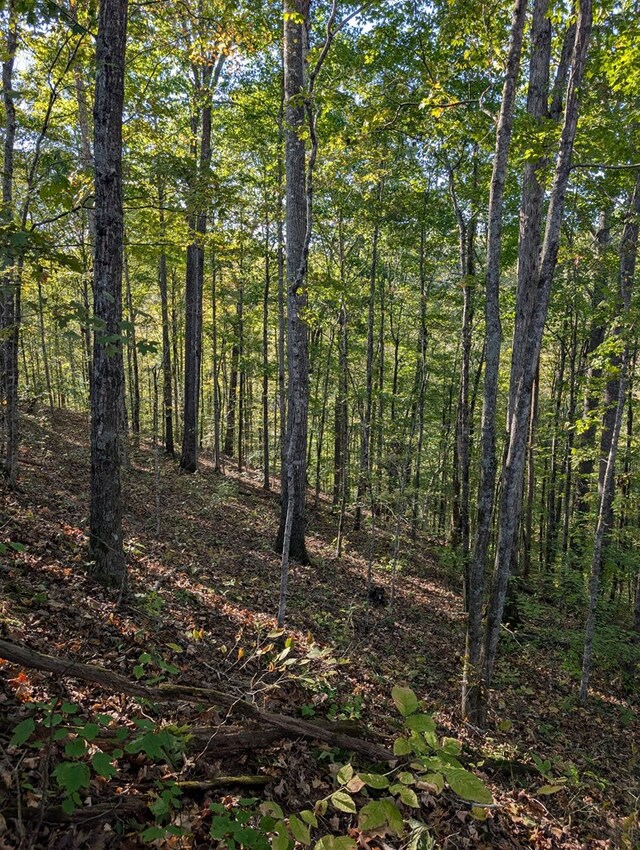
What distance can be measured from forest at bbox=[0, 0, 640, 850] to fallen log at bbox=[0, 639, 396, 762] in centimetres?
2

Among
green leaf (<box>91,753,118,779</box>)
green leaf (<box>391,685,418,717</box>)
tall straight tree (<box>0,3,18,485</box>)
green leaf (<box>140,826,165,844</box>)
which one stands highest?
tall straight tree (<box>0,3,18,485</box>)

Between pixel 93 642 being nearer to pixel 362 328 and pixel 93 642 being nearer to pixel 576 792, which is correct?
pixel 576 792

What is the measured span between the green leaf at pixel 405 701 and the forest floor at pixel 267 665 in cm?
156

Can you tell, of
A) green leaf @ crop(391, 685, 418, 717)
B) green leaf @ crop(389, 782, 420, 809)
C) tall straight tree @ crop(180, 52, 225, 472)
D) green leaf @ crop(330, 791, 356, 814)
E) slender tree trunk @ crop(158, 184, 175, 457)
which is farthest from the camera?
slender tree trunk @ crop(158, 184, 175, 457)

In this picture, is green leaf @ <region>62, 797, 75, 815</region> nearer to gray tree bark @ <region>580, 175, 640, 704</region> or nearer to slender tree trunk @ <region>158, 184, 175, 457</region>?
gray tree bark @ <region>580, 175, 640, 704</region>

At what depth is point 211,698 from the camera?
13.0 feet

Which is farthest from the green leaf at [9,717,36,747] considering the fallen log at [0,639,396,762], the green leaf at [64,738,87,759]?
the fallen log at [0,639,396,762]

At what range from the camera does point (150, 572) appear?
710cm

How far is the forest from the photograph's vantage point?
307 cm

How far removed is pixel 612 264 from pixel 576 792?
9.51 metres

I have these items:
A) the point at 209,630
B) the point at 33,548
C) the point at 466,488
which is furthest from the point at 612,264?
the point at 33,548

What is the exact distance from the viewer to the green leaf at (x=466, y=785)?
197 centimetres

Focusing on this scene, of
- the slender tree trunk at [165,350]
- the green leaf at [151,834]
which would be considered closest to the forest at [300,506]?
the green leaf at [151,834]

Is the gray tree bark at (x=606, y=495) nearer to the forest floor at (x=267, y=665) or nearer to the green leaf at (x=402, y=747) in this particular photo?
the forest floor at (x=267, y=665)
